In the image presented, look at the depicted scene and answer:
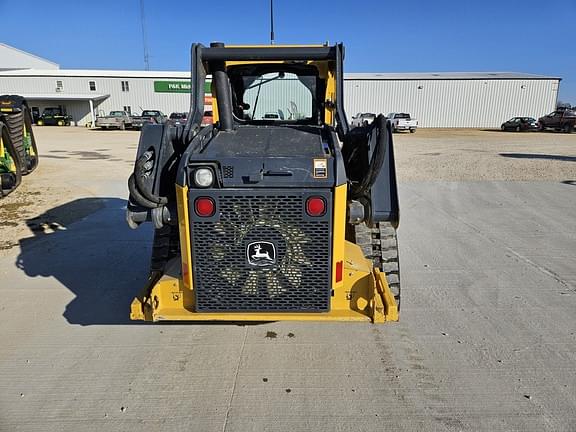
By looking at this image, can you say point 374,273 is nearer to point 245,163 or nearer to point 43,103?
point 245,163

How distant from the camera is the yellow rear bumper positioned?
2918 millimetres

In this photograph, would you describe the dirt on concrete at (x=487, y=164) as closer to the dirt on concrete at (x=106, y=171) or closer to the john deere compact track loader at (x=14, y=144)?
the dirt on concrete at (x=106, y=171)

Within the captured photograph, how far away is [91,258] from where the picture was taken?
5.18 metres

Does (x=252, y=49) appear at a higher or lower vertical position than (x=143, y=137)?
higher

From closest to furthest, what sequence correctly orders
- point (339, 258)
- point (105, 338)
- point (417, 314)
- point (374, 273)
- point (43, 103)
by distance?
point (339, 258)
point (374, 273)
point (105, 338)
point (417, 314)
point (43, 103)

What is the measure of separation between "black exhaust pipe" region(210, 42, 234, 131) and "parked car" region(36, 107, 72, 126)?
41.3 meters

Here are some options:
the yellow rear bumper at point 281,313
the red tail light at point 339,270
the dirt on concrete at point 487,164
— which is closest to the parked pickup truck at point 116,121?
the dirt on concrete at point 487,164

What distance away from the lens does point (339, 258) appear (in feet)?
9.54

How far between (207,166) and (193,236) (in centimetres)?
48

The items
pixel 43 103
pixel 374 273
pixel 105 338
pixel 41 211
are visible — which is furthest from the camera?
pixel 43 103

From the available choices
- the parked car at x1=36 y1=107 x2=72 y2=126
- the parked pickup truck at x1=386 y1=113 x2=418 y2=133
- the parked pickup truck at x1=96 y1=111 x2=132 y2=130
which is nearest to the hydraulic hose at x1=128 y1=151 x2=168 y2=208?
→ the parked pickup truck at x1=386 y1=113 x2=418 y2=133

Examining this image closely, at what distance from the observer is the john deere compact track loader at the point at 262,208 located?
2688 millimetres

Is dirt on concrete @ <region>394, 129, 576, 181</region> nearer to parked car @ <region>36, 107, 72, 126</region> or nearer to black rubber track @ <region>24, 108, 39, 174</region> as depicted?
black rubber track @ <region>24, 108, 39, 174</region>

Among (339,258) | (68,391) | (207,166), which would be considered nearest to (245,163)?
(207,166)
